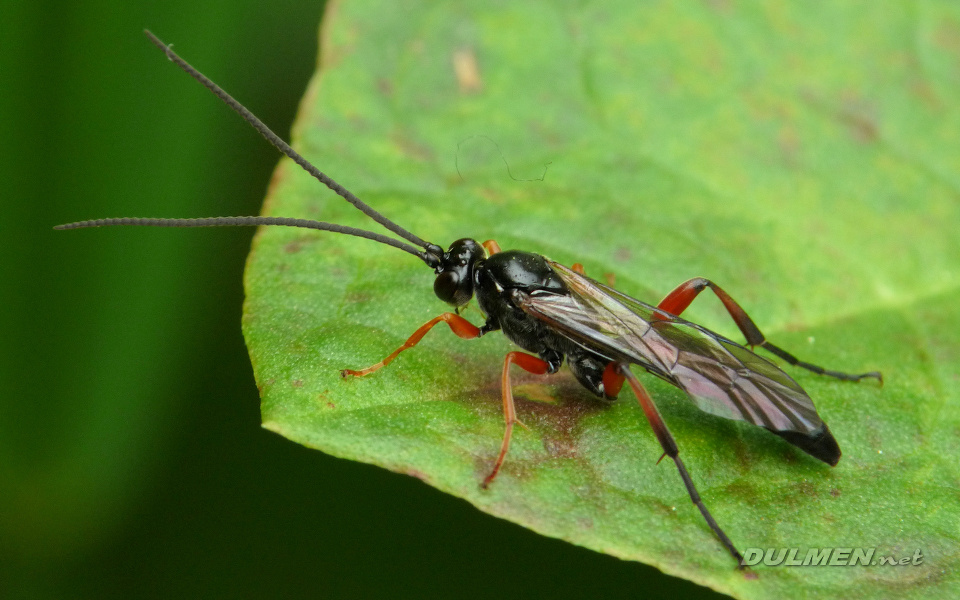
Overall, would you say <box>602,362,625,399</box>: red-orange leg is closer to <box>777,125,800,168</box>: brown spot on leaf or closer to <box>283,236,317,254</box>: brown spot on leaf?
<box>283,236,317,254</box>: brown spot on leaf

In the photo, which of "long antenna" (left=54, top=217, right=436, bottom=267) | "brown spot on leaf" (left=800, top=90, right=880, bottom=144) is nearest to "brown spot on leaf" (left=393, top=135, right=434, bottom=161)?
"long antenna" (left=54, top=217, right=436, bottom=267)

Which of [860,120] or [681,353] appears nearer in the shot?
[681,353]

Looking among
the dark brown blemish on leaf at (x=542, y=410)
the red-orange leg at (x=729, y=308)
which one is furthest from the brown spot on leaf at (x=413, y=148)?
the red-orange leg at (x=729, y=308)

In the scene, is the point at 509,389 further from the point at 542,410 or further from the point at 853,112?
the point at 853,112

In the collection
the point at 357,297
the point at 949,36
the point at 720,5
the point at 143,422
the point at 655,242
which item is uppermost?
the point at 949,36

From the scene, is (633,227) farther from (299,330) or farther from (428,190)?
(299,330)

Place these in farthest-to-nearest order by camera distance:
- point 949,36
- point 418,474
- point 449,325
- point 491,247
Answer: point 949,36 < point 491,247 < point 449,325 < point 418,474

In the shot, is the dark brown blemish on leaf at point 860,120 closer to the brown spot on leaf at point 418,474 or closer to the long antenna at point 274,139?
the long antenna at point 274,139

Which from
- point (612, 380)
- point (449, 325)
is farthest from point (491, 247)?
point (612, 380)
